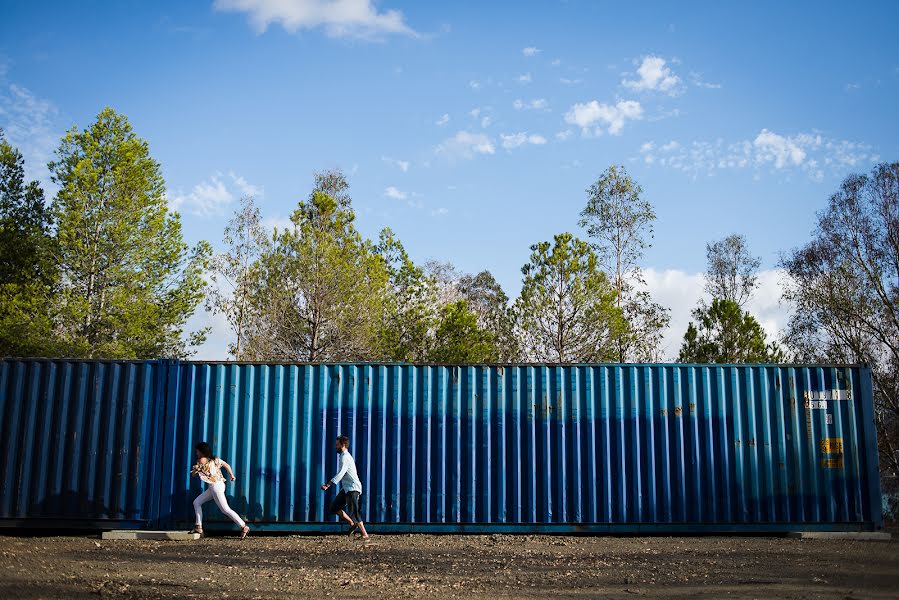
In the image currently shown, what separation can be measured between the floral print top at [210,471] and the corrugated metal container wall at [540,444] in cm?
49

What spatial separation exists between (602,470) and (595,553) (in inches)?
71.5

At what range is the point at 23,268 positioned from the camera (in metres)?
29.4

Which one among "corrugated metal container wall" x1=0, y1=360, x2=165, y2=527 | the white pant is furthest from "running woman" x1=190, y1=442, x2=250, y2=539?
"corrugated metal container wall" x1=0, y1=360, x2=165, y2=527

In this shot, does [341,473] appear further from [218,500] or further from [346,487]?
[218,500]

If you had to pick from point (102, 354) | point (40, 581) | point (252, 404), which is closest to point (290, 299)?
point (102, 354)

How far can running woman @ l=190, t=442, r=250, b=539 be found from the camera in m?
10.3

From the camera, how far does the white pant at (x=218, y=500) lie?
1034 centimetres

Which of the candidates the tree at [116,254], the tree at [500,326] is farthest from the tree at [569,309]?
Answer: the tree at [116,254]

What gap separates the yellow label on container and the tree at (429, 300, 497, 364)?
1684cm

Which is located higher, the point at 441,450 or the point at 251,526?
the point at 441,450

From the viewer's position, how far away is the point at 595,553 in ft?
30.6

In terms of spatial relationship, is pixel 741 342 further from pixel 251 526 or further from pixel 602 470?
pixel 251 526

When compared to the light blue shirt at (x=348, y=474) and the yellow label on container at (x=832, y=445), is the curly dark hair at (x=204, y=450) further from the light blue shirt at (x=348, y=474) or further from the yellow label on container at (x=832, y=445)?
the yellow label on container at (x=832, y=445)

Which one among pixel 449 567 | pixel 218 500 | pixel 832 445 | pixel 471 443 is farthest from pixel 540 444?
pixel 218 500
